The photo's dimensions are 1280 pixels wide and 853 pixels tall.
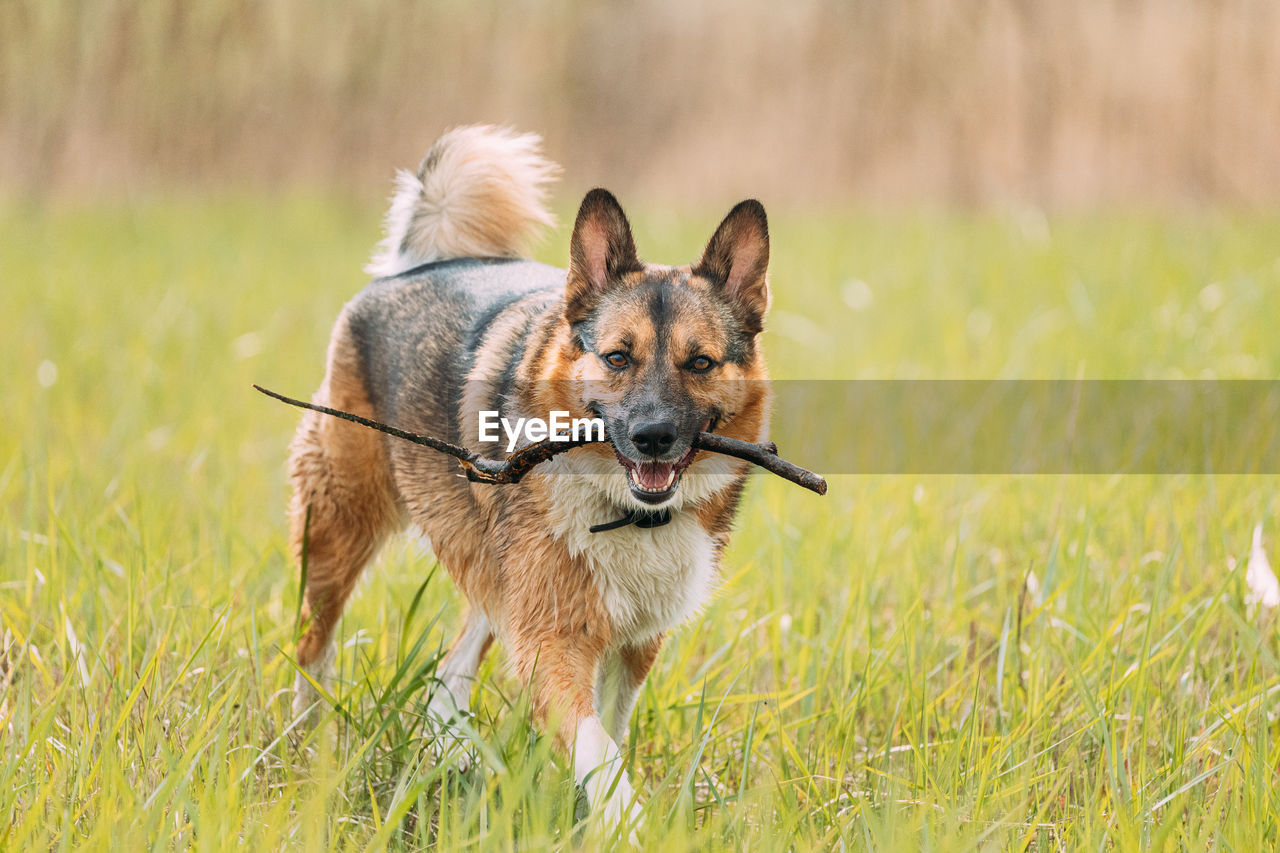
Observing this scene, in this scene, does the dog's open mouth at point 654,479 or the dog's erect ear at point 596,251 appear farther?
the dog's erect ear at point 596,251

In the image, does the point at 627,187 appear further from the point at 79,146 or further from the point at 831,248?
the point at 79,146

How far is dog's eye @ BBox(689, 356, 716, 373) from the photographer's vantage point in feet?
8.75

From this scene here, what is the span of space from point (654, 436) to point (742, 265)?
68 centimetres

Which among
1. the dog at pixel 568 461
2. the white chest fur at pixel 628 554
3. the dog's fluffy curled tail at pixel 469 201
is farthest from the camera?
the dog's fluffy curled tail at pixel 469 201

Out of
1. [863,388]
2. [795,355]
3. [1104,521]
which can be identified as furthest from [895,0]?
[1104,521]

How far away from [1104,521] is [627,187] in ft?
33.6

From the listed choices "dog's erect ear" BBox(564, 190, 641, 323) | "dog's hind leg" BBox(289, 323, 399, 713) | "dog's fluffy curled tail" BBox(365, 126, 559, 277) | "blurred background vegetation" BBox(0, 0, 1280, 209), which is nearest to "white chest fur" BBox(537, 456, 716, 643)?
"dog's erect ear" BBox(564, 190, 641, 323)

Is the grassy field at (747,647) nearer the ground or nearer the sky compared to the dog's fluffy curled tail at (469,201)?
nearer the ground

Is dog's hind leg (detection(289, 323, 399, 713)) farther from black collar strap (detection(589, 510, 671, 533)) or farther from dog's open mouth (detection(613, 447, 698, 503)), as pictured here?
dog's open mouth (detection(613, 447, 698, 503))

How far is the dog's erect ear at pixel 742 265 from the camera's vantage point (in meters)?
2.87

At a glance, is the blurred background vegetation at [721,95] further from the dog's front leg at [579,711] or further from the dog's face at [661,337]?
the dog's front leg at [579,711]

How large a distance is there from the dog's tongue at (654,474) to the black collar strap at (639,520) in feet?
0.69

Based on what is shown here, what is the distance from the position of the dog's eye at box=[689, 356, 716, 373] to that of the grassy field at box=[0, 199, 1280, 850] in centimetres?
41

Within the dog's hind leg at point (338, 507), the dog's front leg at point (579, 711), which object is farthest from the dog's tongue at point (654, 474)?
the dog's hind leg at point (338, 507)
